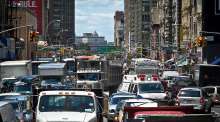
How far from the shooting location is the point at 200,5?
9694 centimetres

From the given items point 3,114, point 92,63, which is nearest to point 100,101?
point 3,114

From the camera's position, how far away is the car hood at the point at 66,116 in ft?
59.3

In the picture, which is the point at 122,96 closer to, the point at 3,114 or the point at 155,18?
the point at 3,114

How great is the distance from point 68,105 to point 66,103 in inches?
4.2

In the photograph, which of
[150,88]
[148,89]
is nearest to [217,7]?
[150,88]

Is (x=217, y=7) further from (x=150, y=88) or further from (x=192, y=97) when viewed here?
(x=150, y=88)

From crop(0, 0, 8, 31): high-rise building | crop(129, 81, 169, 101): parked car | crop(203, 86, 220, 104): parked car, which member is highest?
crop(0, 0, 8, 31): high-rise building

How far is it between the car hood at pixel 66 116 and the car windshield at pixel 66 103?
35 cm

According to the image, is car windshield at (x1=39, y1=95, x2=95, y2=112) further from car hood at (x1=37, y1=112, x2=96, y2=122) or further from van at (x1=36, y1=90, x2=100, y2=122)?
car hood at (x1=37, y1=112, x2=96, y2=122)

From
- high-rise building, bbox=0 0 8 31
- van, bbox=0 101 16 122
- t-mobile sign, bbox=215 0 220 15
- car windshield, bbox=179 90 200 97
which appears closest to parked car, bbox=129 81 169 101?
car windshield, bbox=179 90 200 97

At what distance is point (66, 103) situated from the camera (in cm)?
1917

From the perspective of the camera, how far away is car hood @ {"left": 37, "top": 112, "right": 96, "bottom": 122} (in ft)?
59.3

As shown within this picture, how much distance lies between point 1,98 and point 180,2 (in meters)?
106

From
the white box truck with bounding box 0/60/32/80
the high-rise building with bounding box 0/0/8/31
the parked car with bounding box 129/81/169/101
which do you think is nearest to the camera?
the parked car with bounding box 129/81/169/101
